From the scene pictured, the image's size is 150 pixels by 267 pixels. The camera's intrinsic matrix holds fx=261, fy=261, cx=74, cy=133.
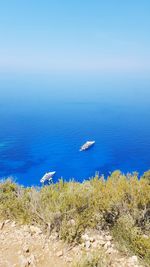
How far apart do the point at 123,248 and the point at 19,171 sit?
126 ft

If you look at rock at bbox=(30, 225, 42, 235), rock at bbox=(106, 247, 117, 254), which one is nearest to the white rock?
rock at bbox=(106, 247, 117, 254)

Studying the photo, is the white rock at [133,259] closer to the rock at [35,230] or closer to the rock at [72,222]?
the rock at [72,222]

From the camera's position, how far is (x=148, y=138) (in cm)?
6266

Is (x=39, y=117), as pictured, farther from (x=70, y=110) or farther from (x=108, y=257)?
(x=108, y=257)

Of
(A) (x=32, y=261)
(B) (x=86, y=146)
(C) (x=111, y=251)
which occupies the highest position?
(B) (x=86, y=146)

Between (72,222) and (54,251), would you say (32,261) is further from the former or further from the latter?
(72,222)

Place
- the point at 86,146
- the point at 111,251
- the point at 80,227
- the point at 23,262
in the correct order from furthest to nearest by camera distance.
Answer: the point at 86,146, the point at 80,227, the point at 111,251, the point at 23,262

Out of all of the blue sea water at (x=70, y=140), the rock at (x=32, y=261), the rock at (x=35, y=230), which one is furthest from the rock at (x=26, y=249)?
the blue sea water at (x=70, y=140)

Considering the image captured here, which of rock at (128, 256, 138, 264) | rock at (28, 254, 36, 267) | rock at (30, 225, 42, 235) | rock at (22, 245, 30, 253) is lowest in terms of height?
rock at (128, 256, 138, 264)

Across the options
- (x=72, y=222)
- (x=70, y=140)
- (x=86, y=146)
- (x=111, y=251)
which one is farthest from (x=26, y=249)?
(x=70, y=140)

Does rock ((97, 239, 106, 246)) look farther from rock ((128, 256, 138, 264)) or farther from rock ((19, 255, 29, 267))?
rock ((19, 255, 29, 267))

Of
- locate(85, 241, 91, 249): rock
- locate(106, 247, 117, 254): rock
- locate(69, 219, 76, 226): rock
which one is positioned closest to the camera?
locate(106, 247, 117, 254): rock

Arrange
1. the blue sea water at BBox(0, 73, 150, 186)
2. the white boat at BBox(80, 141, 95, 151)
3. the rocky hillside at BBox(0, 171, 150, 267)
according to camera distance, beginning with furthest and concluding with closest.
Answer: the white boat at BBox(80, 141, 95, 151) → the blue sea water at BBox(0, 73, 150, 186) → the rocky hillside at BBox(0, 171, 150, 267)

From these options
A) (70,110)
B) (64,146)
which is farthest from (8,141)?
(70,110)
